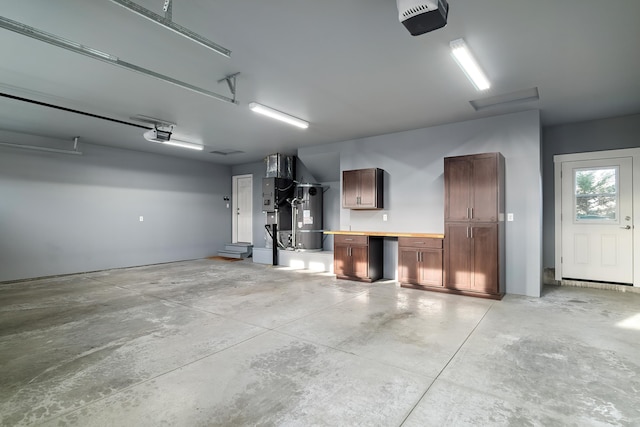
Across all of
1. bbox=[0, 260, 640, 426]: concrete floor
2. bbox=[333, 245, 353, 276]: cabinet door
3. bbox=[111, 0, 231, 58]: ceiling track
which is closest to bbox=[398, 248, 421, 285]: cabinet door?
bbox=[0, 260, 640, 426]: concrete floor

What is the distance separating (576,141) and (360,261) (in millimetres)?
4369

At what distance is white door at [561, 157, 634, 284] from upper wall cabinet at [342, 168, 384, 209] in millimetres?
3265

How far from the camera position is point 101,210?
721 cm

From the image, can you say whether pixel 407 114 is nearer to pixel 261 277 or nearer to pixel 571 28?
pixel 571 28

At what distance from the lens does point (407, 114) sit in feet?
16.3

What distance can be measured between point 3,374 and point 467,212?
5.52m

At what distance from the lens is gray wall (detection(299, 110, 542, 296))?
188 inches

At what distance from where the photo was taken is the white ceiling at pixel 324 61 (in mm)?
2502

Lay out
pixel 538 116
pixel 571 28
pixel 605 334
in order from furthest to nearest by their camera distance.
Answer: pixel 538 116 < pixel 605 334 < pixel 571 28

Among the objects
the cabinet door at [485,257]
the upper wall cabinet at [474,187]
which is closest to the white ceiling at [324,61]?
the upper wall cabinet at [474,187]

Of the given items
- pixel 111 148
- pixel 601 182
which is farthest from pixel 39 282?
pixel 601 182

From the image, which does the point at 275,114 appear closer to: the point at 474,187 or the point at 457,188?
the point at 457,188

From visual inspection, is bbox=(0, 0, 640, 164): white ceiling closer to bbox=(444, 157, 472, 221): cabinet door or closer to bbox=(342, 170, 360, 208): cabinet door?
bbox=(444, 157, 472, 221): cabinet door

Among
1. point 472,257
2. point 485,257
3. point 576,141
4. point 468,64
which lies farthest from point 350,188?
point 576,141
